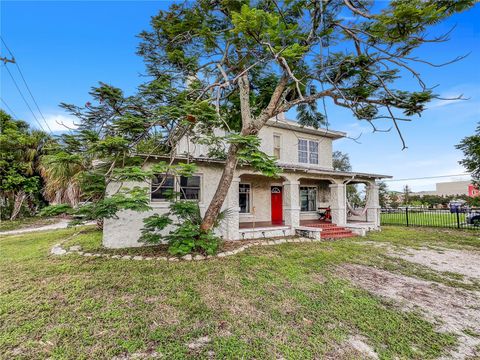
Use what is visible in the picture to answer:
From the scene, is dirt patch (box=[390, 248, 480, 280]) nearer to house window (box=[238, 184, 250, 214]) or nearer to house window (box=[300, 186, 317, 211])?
house window (box=[300, 186, 317, 211])

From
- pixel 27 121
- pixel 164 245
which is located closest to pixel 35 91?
pixel 27 121

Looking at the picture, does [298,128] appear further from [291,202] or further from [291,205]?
[291,205]

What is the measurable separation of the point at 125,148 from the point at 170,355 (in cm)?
534

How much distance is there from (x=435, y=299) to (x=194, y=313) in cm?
494

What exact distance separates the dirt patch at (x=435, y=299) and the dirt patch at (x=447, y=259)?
1.86 metres

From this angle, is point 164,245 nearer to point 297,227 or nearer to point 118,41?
point 297,227

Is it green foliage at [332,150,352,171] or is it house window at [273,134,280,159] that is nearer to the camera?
house window at [273,134,280,159]

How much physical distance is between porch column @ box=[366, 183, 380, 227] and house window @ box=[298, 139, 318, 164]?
3.87 meters

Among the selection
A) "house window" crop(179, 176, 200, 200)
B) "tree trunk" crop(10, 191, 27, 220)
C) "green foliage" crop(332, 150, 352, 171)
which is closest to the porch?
"house window" crop(179, 176, 200, 200)

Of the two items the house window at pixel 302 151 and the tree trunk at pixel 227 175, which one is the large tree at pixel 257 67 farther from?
the house window at pixel 302 151

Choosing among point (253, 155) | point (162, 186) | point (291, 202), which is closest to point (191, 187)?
point (162, 186)

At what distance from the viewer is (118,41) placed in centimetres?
1161

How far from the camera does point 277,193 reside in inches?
546

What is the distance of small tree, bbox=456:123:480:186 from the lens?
36.1 ft
